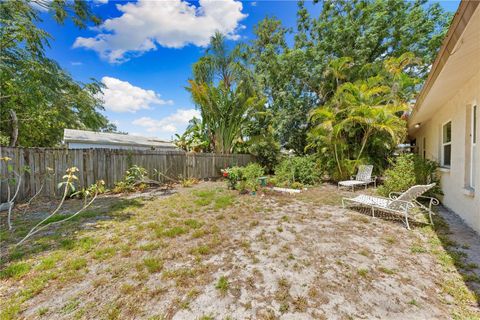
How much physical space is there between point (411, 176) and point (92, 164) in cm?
1049

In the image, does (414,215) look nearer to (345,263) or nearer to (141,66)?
(345,263)

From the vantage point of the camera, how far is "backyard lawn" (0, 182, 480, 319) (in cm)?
203

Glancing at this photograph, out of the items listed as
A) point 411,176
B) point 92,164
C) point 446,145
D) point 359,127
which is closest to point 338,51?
point 359,127

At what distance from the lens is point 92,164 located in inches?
293

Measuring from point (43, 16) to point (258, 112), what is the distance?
34.2 ft

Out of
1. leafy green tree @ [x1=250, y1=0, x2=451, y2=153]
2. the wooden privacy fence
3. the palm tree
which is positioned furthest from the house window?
the wooden privacy fence

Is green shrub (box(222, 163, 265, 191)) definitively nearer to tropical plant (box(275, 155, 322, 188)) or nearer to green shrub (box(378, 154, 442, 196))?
tropical plant (box(275, 155, 322, 188))

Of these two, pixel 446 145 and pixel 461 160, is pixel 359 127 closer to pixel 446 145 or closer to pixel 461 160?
pixel 446 145

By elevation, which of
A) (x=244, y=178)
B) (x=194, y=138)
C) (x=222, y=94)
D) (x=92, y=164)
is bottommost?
(x=244, y=178)

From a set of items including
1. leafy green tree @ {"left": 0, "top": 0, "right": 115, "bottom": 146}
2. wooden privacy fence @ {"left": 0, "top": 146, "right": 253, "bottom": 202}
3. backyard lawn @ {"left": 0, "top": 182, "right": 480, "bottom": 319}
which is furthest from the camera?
wooden privacy fence @ {"left": 0, "top": 146, "right": 253, "bottom": 202}

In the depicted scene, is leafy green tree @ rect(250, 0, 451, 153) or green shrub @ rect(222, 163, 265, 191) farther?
leafy green tree @ rect(250, 0, 451, 153)

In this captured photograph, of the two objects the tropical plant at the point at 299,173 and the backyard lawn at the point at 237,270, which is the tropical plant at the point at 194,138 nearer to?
the tropical plant at the point at 299,173

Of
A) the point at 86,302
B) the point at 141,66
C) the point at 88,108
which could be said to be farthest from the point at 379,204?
the point at 141,66

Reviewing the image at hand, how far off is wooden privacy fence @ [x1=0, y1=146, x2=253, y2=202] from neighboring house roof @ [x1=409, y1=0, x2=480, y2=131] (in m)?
7.05
